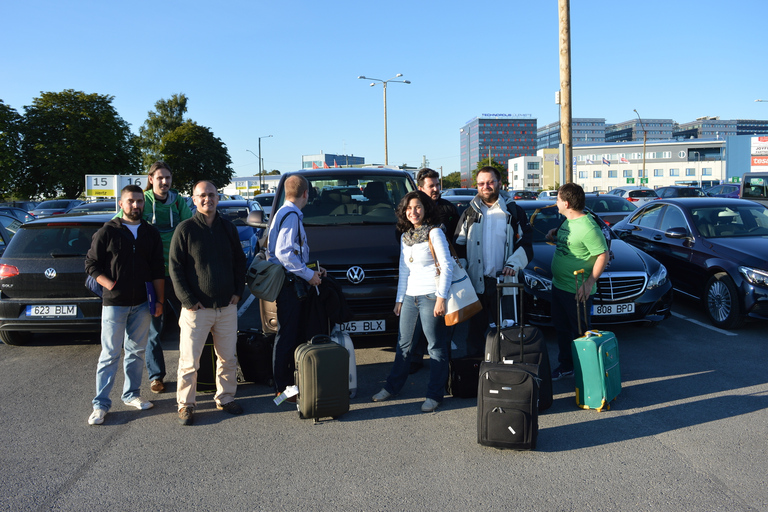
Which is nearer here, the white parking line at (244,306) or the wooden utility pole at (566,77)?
the white parking line at (244,306)

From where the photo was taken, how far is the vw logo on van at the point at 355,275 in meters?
5.43

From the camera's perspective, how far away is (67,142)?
46562 mm

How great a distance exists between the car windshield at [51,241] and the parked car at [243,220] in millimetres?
4033

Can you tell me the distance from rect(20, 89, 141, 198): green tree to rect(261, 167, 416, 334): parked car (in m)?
46.2

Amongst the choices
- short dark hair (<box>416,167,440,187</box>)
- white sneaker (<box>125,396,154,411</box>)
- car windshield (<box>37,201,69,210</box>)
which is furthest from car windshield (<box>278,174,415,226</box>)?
car windshield (<box>37,201,69,210</box>)

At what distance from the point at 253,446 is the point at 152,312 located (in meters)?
1.46

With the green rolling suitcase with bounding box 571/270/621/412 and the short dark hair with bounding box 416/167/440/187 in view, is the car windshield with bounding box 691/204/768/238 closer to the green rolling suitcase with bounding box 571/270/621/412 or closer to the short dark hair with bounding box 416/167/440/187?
the green rolling suitcase with bounding box 571/270/621/412

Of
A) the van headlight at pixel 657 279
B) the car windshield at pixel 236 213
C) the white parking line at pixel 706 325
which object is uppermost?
the car windshield at pixel 236 213

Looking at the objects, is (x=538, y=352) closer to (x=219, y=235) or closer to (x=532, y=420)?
(x=532, y=420)

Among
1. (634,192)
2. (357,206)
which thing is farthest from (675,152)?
(357,206)

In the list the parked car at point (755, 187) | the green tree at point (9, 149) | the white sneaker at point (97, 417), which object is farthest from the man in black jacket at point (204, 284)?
the green tree at point (9, 149)

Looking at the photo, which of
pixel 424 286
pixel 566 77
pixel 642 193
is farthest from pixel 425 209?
pixel 642 193

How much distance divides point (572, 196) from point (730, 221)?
13.8ft

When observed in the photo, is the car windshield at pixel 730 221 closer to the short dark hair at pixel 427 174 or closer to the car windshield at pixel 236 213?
the short dark hair at pixel 427 174
